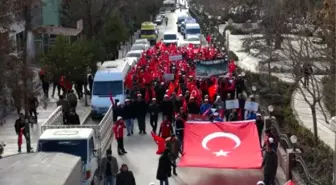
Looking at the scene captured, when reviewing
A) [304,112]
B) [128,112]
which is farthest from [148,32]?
[128,112]

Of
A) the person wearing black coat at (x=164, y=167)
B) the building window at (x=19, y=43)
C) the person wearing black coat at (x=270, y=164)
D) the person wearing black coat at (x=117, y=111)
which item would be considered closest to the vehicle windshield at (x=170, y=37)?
the building window at (x=19, y=43)

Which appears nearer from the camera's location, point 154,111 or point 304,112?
point 154,111

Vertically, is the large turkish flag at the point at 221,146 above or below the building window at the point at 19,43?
below

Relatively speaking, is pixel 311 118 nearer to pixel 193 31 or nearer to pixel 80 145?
pixel 80 145

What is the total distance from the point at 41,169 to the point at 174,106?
36.5ft

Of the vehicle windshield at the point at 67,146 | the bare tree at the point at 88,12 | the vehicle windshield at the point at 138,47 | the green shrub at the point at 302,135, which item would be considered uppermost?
the bare tree at the point at 88,12

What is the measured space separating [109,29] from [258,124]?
24.3 meters

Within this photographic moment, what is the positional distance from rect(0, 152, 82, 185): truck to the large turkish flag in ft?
13.6

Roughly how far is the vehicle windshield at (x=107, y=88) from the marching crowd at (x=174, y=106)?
0.54 m

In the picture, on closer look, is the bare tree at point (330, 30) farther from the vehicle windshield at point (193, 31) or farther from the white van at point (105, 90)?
the vehicle windshield at point (193, 31)

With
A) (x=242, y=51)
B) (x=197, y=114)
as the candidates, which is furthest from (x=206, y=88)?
(x=242, y=51)

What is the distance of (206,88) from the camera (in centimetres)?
2783

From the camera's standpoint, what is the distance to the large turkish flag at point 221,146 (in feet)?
57.5

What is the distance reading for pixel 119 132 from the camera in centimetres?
2084
